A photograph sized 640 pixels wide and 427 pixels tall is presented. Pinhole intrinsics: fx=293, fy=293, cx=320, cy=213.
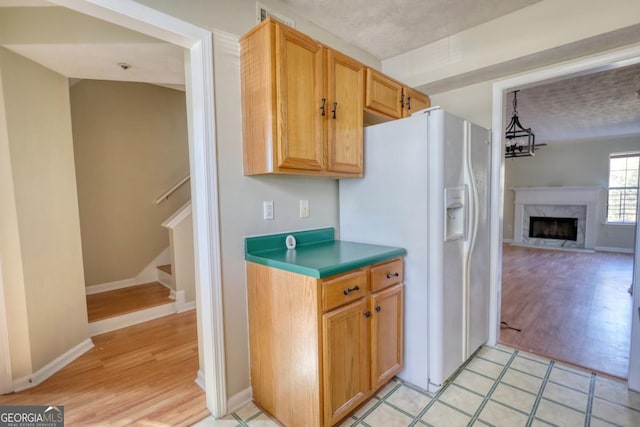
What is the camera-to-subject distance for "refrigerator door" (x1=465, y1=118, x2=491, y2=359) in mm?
2092

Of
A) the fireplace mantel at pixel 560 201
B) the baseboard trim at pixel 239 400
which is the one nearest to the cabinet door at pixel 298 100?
the baseboard trim at pixel 239 400

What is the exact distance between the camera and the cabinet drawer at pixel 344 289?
4.73 feet

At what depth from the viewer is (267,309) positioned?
1.68 meters

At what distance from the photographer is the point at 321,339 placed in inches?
56.2

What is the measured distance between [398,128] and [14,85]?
8.34 feet

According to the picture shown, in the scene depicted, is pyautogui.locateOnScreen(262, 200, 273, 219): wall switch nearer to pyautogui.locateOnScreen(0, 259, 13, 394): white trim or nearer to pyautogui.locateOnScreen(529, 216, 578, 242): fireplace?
pyautogui.locateOnScreen(0, 259, 13, 394): white trim

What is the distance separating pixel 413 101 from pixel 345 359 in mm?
2144

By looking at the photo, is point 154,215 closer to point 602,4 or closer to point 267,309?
point 267,309

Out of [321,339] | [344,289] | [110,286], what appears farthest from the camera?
[110,286]

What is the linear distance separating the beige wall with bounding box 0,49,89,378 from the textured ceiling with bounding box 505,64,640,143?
A: 404 cm

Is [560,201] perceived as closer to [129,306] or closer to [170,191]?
[170,191]

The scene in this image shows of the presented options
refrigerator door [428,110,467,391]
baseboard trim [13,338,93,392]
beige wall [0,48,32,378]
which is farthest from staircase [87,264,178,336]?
refrigerator door [428,110,467,391]

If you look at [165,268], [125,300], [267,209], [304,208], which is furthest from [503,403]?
[165,268]

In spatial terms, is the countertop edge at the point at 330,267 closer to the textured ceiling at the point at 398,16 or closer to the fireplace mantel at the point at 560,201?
the textured ceiling at the point at 398,16
